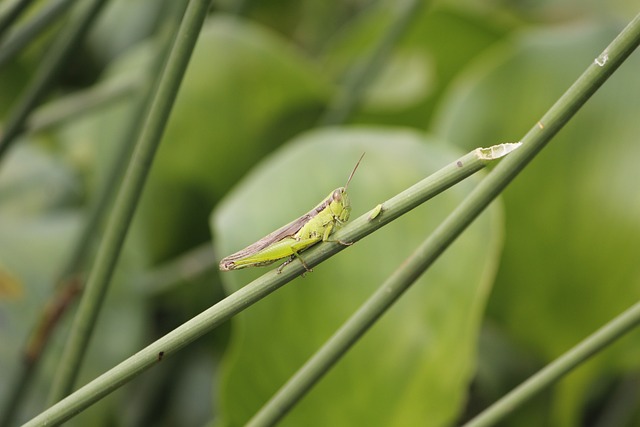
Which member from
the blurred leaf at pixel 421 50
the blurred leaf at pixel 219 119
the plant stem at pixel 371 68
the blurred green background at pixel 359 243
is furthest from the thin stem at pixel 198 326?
the blurred leaf at pixel 421 50

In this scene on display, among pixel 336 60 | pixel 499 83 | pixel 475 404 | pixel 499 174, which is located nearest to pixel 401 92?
pixel 336 60

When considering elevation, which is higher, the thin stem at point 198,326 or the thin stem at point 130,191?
the thin stem at point 130,191

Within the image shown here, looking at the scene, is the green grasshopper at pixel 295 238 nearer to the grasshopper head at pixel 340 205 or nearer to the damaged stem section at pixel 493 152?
the grasshopper head at pixel 340 205

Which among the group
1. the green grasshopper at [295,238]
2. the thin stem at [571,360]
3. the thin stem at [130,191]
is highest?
the thin stem at [130,191]

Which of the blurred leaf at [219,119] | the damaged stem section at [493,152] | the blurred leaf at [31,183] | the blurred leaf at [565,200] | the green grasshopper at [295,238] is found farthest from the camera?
the blurred leaf at [31,183]

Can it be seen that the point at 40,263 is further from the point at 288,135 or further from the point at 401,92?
the point at 401,92

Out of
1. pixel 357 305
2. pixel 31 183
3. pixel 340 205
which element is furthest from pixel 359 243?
pixel 31 183

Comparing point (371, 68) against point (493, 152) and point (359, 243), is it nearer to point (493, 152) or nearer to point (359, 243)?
point (359, 243)

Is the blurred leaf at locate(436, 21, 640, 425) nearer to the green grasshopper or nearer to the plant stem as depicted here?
the plant stem
